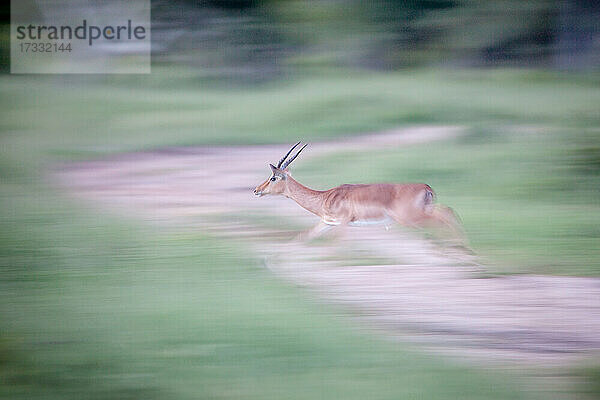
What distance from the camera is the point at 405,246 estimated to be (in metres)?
5.00

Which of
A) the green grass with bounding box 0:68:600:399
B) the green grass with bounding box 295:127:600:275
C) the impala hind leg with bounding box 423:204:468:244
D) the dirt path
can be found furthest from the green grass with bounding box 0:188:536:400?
the green grass with bounding box 295:127:600:275

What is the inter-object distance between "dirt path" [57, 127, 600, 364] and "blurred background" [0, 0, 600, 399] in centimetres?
8

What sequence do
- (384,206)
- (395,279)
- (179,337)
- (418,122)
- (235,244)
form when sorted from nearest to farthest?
(179,337) < (395,279) < (384,206) < (235,244) < (418,122)

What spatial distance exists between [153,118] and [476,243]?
519cm

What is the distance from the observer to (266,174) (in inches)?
277

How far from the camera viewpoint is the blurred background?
10.8 feet

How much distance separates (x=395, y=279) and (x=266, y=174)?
2753mm

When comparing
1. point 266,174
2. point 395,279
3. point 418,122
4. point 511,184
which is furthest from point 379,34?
point 395,279

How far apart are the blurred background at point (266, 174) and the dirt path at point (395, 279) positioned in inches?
3.3

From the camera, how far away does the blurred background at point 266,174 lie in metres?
3.29

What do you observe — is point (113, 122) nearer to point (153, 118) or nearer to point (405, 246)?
point (153, 118)

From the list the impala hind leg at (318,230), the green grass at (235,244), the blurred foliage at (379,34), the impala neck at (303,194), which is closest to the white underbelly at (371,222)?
the impala hind leg at (318,230)

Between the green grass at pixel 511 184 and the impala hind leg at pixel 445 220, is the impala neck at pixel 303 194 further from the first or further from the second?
the green grass at pixel 511 184

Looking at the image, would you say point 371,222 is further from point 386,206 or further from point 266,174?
point 266,174
